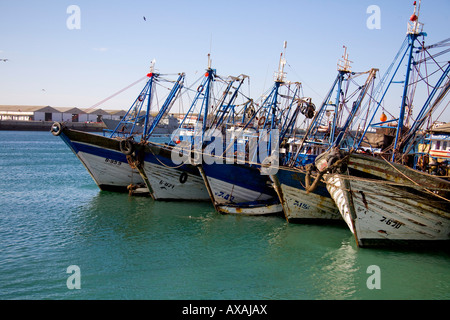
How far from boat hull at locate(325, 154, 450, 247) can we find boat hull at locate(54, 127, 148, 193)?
13326 mm

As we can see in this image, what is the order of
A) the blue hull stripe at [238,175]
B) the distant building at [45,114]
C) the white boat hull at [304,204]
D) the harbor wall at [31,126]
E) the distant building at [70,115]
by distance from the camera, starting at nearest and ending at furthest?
the white boat hull at [304,204] < the blue hull stripe at [238,175] < the harbor wall at [31,126] < the distant building at [45,114] < the distant building at [70,115]

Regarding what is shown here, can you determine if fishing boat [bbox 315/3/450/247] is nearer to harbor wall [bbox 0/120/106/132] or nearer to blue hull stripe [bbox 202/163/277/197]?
blue hull stripe [bbox 202/163/277/197]

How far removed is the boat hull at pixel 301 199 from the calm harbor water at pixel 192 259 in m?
0.61

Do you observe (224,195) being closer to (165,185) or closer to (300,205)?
(165,185)

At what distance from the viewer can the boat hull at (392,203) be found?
12.9 meters

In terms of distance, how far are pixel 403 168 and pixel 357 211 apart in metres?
2.21

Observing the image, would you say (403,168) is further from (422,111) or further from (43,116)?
(43,116)

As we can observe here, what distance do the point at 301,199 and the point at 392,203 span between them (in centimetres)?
484

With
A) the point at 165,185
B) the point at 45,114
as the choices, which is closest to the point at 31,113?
the point at 45,114

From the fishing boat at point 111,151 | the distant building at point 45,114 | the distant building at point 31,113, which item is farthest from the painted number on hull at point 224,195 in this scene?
the distant building at point 31,113

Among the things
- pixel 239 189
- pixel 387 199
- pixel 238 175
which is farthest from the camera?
pixel 239 189

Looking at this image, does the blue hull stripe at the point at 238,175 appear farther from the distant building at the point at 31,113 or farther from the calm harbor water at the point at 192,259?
the distant building at the point at 31,113

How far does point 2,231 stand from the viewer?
16.0 metres

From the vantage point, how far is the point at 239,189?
1977 centimetres
